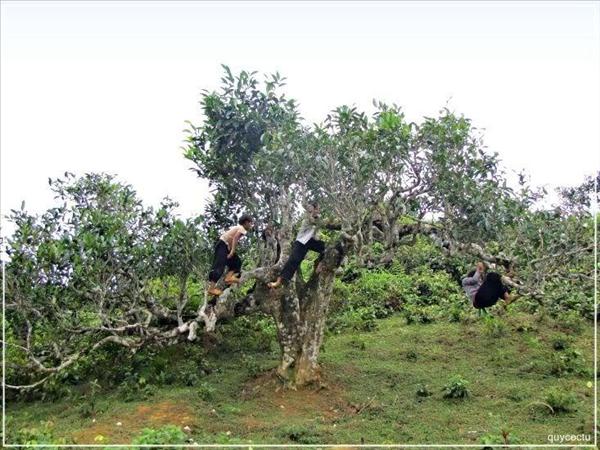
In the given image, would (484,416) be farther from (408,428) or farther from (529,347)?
(529,347)

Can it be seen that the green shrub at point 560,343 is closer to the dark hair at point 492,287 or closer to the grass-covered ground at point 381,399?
the grass-covered ground at point 381,399

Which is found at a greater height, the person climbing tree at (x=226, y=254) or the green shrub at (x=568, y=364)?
the person climbing tree at (x=226, y=254)

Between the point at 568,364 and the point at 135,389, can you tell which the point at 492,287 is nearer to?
the point at 568,364

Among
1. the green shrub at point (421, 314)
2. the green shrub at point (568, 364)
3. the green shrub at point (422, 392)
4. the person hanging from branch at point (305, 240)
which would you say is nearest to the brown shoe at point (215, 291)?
the person hanging from branch at point (305, 240)

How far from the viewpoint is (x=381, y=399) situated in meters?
10.0

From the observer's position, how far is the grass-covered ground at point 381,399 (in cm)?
855

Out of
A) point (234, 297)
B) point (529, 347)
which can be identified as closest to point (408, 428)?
point (234, 297)

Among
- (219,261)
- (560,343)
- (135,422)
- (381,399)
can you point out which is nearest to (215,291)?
(219,261)

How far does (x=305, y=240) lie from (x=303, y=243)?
7 centimetres

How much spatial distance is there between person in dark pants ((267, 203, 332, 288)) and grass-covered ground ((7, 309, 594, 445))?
6.79 feet

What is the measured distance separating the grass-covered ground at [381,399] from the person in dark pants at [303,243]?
6.79 ft

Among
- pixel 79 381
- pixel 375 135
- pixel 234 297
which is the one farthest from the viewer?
pixel 79 381

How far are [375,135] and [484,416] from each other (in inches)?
186

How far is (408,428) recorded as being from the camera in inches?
348
